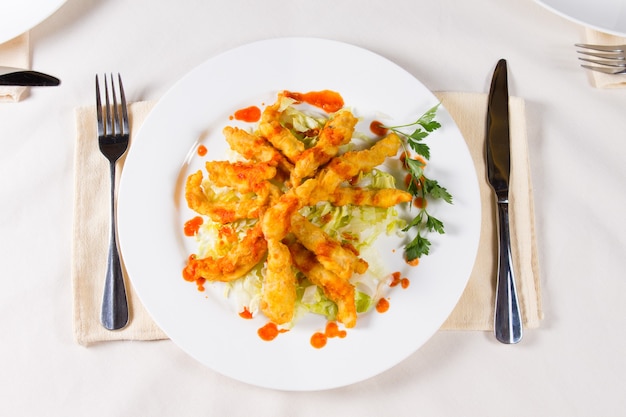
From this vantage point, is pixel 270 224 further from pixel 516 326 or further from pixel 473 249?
pixel 516 326

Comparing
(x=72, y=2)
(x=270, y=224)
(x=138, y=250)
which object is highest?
(x=72, y=2)

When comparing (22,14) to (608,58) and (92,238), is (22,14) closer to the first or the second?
(92,238)

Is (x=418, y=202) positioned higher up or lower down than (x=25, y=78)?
lower down

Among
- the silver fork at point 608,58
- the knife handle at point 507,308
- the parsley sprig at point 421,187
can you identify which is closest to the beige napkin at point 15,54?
the parsley sprig at point 421,187

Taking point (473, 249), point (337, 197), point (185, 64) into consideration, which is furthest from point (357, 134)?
point (185, 64)

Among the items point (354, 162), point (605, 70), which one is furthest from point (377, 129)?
point (605, 70)

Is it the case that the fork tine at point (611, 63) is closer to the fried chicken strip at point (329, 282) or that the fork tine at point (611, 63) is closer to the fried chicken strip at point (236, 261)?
the fried chicken strip at point (329, 282)
